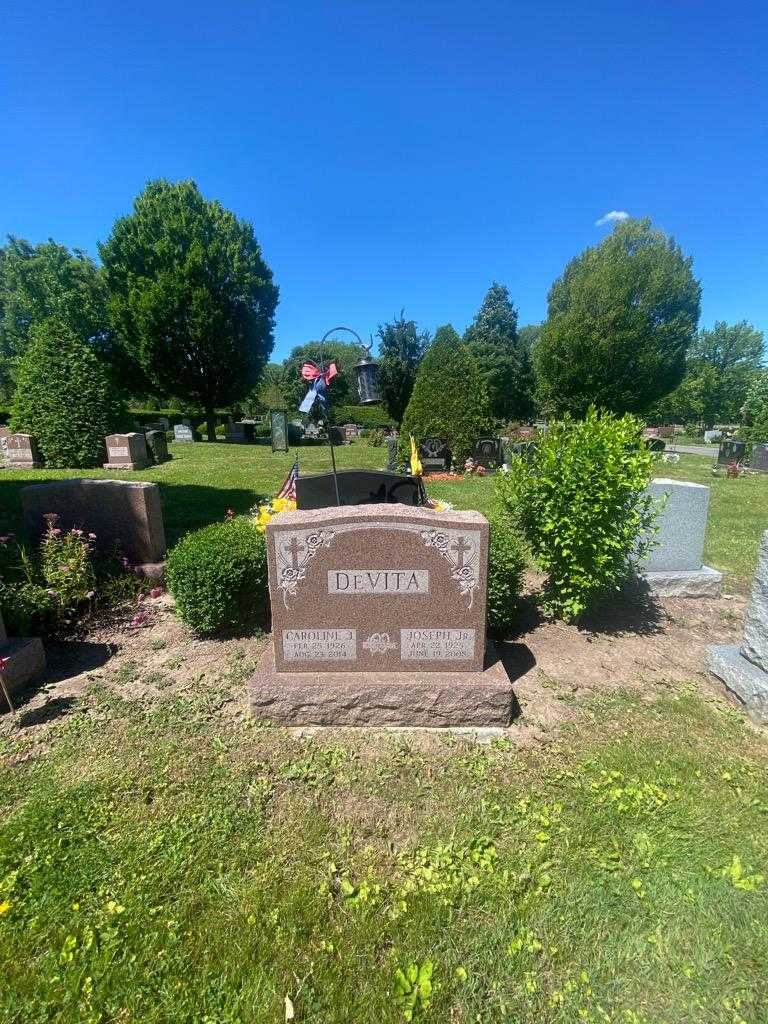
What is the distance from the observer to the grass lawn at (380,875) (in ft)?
5.70

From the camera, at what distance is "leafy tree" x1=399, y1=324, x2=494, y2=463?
14898mm

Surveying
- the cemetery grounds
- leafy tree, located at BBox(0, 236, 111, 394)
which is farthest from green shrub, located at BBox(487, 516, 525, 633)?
leafy tree, located at BBox(0, 236, 111, 394)

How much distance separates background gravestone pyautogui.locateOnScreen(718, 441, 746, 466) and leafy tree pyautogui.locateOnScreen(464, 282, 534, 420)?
737 inches

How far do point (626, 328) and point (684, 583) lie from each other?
2621 cm

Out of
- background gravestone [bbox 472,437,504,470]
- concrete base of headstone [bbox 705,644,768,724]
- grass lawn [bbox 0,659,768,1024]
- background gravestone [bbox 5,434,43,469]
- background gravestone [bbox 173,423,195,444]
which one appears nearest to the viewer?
grass lawn [bbox 0,659,768,1024]

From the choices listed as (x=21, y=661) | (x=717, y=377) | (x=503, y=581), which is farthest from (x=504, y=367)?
(x=21, y=661)

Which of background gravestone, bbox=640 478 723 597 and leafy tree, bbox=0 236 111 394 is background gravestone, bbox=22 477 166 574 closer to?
background gravestone, bbox=640 478 723 597

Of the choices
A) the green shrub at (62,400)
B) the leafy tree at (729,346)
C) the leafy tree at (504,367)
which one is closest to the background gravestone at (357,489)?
the green shrub at (62,400)

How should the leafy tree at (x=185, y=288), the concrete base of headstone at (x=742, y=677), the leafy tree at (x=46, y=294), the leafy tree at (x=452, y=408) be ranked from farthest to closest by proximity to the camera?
the leafy tree at (x=46, y=294)
the leafy tree at (x=185, y=288)
the leafy tree at (x=452, y=408)
the concrete base of headstone at (x=742, y=677)

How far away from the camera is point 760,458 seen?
17875mm

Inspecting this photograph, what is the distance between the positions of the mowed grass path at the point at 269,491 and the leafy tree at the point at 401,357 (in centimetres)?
1669

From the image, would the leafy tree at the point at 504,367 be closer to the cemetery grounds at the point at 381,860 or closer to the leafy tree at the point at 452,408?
the leafy tree at the point at 452,408

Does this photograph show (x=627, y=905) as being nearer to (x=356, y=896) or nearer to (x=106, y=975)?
(x=356, y=896)

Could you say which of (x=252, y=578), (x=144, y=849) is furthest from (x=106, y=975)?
(x=252, y=578)
